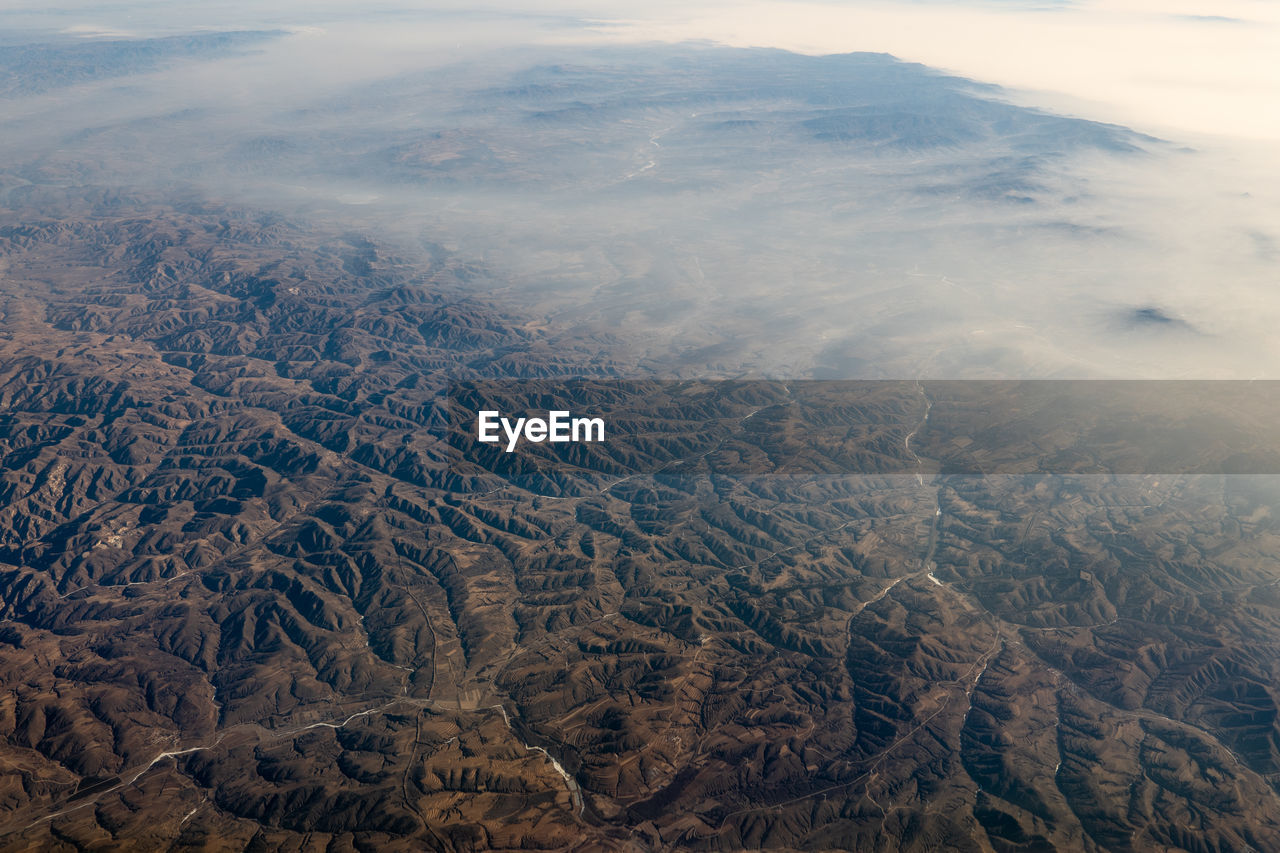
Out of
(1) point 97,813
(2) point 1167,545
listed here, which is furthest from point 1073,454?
(1) point 97,813

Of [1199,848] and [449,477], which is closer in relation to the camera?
[1199,848]

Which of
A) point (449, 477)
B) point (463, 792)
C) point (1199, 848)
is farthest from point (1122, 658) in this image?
point (449, 477)

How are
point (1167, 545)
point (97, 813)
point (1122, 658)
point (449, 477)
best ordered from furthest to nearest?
point (449, 477)
point (1167, 545)
point (1122, 658)
point (97, 813)

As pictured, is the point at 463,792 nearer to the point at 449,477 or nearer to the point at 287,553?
the point at 287,553

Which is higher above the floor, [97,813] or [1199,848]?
[97,813]

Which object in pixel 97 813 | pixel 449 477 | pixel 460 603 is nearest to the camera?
pixel 97 813

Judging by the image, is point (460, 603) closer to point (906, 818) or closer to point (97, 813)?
point (97, 813)
